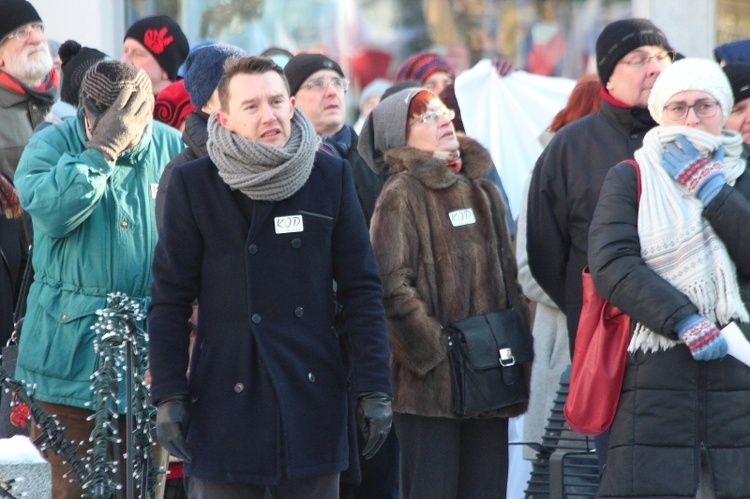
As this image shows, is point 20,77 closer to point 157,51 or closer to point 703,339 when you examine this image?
point 157,51

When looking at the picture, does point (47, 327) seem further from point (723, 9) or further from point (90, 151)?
point (723, 9)

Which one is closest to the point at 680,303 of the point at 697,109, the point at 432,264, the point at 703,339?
the point at 703,339

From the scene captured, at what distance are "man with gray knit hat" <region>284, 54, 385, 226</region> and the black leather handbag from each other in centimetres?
103

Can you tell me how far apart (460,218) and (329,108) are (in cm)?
137

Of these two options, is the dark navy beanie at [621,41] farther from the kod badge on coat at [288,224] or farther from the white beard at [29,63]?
the white beard at [29,63]

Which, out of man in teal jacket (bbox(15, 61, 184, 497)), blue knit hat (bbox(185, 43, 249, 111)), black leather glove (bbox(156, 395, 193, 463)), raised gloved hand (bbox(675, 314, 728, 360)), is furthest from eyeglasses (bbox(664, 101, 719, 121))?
black leather glove (bbox(156, 395, 193, 463))

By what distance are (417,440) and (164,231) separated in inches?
69.9

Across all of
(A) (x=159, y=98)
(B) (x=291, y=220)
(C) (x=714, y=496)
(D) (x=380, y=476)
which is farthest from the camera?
(A) (x=159, y=98)

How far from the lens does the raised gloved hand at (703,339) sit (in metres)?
4.83

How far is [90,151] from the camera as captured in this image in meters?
5.34

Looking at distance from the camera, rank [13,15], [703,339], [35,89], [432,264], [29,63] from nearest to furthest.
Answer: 1. [703,339]
2. [432,264]
3. [13,15]
4. [29,63]
5. [35,89]

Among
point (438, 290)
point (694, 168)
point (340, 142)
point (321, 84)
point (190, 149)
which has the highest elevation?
point (321, 84)

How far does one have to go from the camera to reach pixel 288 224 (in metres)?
4.62

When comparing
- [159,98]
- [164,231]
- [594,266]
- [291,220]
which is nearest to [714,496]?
[594,266]
